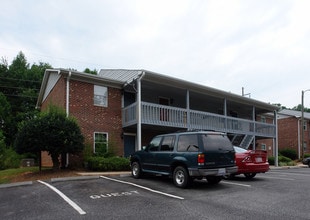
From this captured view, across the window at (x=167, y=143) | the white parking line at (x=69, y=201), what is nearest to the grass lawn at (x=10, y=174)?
the white parking line at (x=69, y=201)

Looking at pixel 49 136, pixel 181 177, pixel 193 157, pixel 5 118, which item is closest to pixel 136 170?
pixel 181 177

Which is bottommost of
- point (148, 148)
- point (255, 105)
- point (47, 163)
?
point (47, 163)

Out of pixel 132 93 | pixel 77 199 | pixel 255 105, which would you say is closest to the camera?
pixel 77 199

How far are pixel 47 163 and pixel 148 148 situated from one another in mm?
10582

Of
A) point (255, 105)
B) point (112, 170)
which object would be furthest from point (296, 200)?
point (255, 105)

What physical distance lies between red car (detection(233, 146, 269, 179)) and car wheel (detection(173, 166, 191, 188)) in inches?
123

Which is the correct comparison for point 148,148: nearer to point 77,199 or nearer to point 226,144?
point 226,144

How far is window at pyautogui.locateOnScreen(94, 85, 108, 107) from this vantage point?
17359mm

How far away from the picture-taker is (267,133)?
968 inches

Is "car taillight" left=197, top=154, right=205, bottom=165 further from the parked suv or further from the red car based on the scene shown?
the red car

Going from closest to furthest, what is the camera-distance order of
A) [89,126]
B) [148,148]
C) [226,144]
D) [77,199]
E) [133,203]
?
[133,203]
[77,199]
[226,144]
[148,148]
[89,126]

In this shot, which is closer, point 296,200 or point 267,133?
point 296,200

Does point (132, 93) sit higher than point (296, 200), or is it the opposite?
point (132, 93)

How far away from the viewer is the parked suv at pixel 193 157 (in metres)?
8.98
